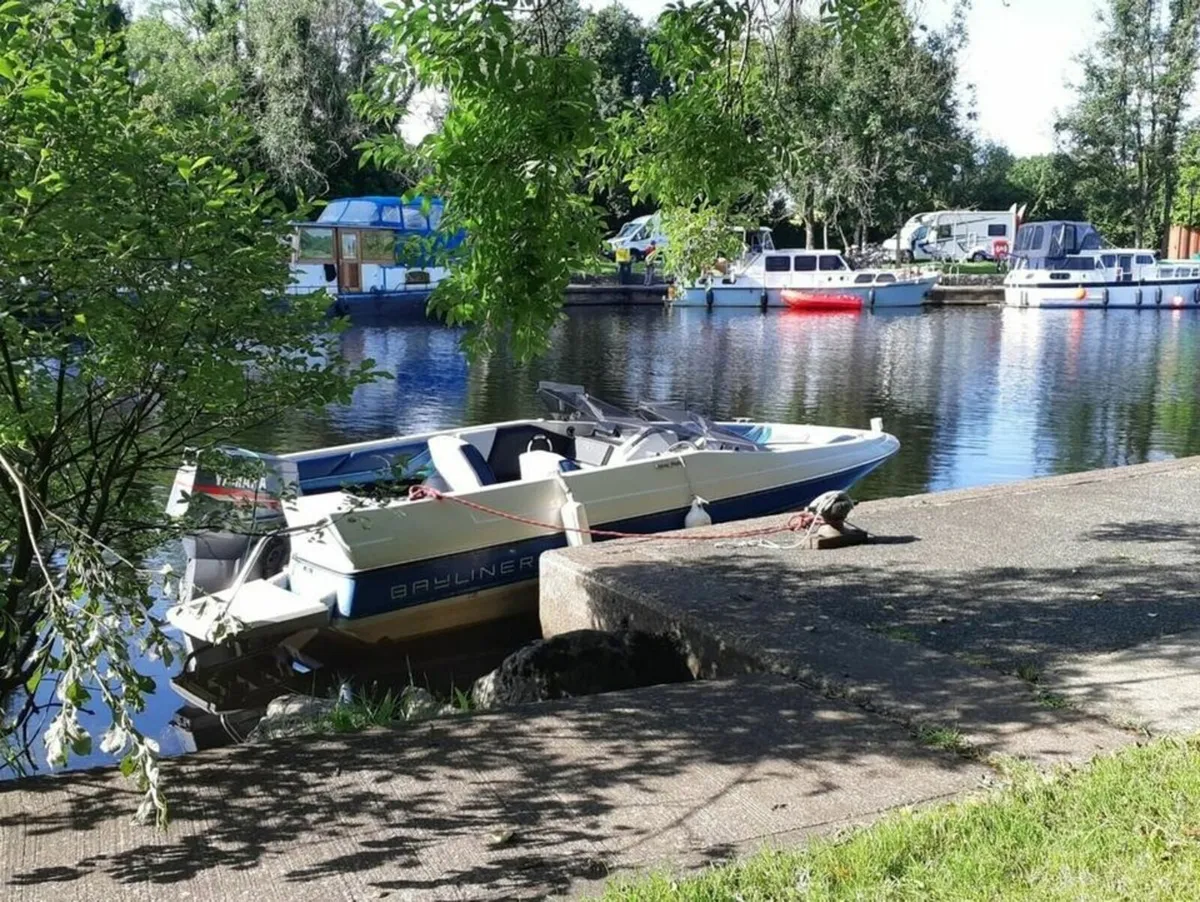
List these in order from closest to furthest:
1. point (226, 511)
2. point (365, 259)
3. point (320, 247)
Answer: point (226, 511) < point (320, 247) < point (365, 259)

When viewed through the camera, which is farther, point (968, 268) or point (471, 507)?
point (968, 268)

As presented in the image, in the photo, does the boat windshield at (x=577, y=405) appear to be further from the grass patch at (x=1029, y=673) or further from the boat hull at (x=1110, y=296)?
the boat hull at (x=1110, y=296)

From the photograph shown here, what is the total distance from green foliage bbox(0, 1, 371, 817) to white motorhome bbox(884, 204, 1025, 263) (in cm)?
6065

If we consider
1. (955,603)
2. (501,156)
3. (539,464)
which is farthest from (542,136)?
(539,464)

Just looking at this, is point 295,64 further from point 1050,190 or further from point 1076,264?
point 1050,190

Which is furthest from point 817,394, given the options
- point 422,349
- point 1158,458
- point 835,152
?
point 835,152

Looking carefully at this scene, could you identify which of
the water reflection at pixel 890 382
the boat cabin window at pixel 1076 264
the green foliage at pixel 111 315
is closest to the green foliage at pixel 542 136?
the green foliage at pixel 111 315

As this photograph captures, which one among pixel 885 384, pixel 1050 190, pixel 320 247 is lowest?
pixel 885 384

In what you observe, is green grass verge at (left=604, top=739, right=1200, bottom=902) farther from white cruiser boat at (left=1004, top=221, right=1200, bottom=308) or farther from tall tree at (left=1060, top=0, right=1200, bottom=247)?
tall tree at (left=1060, top=0, right=1200, bottom=247)

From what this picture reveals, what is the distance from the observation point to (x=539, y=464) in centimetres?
1142

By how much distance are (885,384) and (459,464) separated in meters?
18.0

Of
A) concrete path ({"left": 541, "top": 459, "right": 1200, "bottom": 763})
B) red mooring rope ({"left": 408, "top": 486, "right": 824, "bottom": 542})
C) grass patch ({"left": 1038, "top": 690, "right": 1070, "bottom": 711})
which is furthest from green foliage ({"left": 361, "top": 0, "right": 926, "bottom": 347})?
grass patch ({"left": 1038, "top": 690, "right": 1070, "bottom": 711})

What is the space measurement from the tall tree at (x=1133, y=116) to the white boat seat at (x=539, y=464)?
5320 centimetres

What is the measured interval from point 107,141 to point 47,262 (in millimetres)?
543
